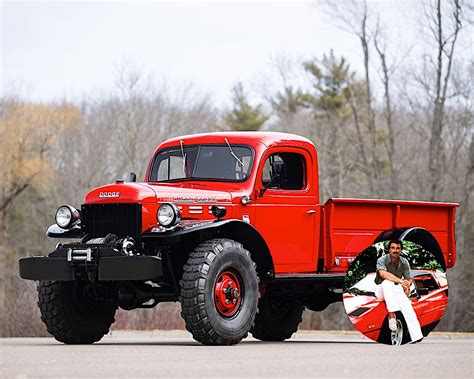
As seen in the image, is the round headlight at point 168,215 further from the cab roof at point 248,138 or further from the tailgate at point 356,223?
the tailgate at point 356,223

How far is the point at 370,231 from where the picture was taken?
1644 cm

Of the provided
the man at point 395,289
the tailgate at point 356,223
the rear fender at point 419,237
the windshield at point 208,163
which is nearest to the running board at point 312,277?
the tailgate at point 356,223

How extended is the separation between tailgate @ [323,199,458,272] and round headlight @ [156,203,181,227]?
9.16ft

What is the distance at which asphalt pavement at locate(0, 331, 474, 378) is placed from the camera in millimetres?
10195

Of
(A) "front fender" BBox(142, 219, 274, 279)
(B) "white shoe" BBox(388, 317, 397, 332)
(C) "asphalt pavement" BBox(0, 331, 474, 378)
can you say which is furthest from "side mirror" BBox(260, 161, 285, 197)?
(B) "white shoe" BBox(388, 317, 397, 332)

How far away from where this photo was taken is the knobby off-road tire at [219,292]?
13609 millimetres

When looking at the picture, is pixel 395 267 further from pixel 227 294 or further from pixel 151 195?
pixel 151 195

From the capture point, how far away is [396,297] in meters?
13.3

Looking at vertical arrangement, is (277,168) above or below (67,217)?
above

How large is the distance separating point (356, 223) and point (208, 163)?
7.32 ft

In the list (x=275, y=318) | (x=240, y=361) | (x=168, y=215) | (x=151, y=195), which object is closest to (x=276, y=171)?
(x=151, y=195)

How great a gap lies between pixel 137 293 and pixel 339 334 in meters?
6.59

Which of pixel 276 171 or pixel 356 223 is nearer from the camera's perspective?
pixel 276 171

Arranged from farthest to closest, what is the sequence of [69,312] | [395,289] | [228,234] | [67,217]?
[69,312], [67,217], [228,234], [395,289]
